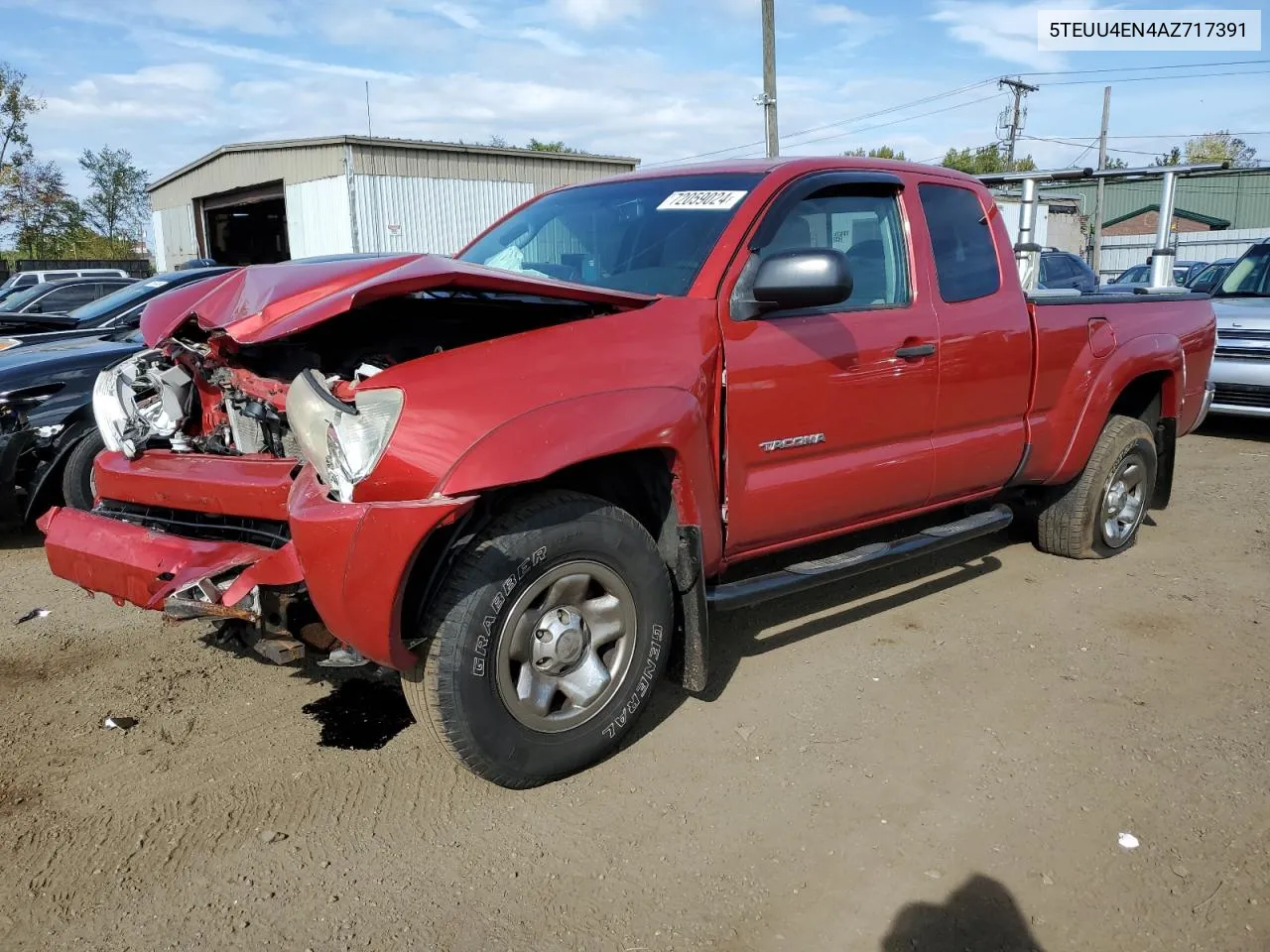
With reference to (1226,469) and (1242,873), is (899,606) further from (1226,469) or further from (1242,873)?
(1226,469)

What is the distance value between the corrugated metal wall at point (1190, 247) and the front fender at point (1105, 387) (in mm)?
31173

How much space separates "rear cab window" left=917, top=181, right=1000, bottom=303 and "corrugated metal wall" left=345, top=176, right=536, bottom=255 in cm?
1900

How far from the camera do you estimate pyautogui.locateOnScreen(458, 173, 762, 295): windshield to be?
3566mm

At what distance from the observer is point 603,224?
4.01m

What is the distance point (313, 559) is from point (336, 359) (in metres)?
0.91

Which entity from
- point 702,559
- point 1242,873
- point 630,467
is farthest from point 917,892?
point 630,467

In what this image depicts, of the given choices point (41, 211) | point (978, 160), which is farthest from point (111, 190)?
point (978, 160)

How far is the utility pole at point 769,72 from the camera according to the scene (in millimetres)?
18750

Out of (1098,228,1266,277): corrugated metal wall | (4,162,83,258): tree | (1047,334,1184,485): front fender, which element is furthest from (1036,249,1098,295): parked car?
(4,162,83,258): tree

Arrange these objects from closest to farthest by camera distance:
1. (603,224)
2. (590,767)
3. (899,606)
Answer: (590,767) → (603,224) → (899,606)

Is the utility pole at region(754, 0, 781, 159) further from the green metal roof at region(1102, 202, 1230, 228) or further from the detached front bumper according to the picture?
the green metal roof at region(1102, 202, 1230, 228)

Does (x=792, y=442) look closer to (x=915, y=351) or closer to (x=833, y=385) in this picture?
(x=833, y=385)

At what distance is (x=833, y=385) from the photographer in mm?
3619

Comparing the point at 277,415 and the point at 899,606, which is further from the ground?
the point at 277,415
